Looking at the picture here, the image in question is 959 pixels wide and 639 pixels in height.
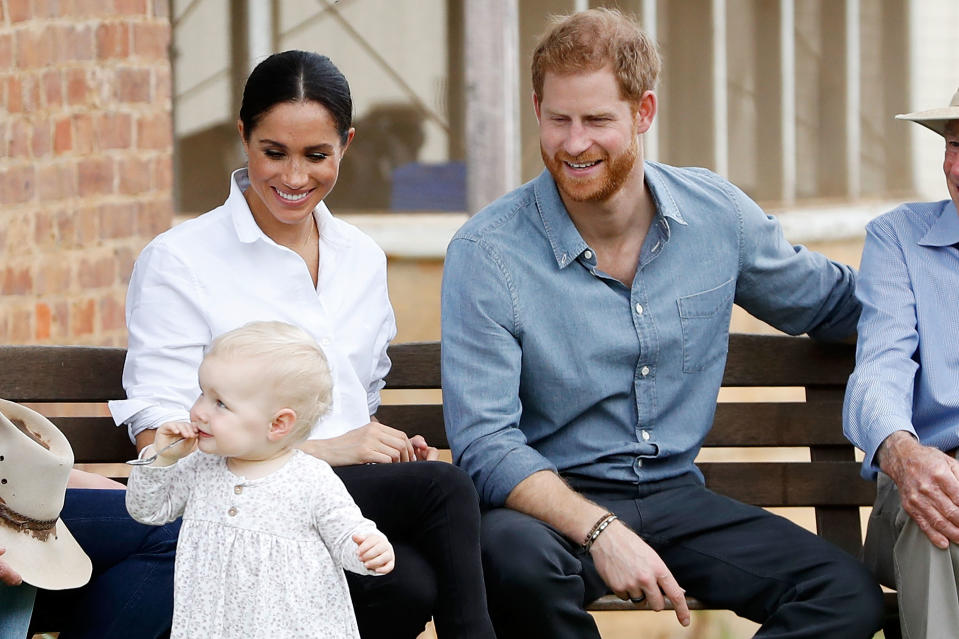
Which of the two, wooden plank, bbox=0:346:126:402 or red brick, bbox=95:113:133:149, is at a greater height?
red brick, bbox=95:113:133:149

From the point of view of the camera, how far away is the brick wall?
4.62 meters

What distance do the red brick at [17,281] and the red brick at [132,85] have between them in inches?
28.5

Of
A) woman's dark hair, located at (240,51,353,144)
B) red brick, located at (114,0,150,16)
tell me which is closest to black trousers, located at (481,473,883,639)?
woman's dark hair, located at (240,51,353,144)

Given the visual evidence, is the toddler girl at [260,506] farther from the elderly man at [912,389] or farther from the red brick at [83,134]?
the red brick at [83,134]

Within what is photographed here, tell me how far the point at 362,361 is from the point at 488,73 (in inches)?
75.3

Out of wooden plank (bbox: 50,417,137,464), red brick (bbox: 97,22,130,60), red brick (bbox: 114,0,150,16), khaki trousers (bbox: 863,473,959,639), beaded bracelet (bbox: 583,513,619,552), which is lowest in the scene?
khaki trousers (bbox: 863,473,959,639)

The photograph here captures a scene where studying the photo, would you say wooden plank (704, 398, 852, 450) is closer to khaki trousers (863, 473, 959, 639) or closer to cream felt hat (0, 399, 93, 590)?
khaki trousers (863, 473, 959, 639)

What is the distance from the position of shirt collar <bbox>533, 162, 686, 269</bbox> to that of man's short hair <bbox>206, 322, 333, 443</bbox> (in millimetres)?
800

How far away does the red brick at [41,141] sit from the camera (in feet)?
15.4

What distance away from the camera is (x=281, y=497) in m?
2.74

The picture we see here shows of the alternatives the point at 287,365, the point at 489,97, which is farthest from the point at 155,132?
the point at 287,365

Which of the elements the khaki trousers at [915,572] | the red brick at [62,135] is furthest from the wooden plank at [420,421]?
the red brick at [62,135]

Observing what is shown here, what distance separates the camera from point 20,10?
4.63 metres

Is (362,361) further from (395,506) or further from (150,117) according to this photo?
(150,117)
